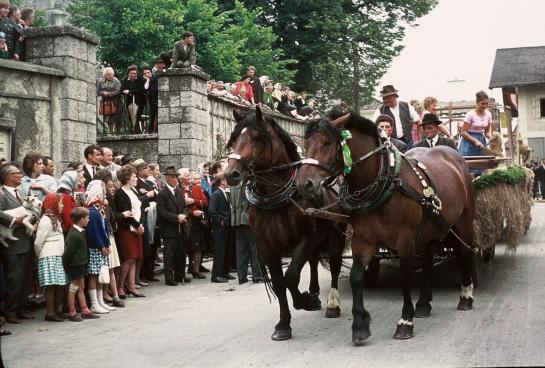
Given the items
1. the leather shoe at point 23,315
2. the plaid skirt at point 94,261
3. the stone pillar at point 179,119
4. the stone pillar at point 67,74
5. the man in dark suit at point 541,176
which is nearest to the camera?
the leather shoe at point 23,315

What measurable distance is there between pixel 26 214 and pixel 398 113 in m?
5.15

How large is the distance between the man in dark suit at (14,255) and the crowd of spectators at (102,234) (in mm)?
12

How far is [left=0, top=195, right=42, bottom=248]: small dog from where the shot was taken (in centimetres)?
813

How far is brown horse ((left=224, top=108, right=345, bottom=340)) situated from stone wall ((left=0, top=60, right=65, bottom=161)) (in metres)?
5.66

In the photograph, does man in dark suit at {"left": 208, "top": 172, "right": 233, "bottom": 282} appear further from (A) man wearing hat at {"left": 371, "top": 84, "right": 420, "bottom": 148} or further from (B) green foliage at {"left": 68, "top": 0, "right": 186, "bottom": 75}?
(B) green foliage at {"left": 68, "top": 0, "right": 186, "bottom": 75}

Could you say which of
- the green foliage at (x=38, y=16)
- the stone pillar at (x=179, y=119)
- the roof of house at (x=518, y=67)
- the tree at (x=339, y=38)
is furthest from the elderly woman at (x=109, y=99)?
the roof of house at (x=518, y=67)

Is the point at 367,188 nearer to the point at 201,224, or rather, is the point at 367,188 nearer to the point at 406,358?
the point at 406,358

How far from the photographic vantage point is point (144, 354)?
643cm

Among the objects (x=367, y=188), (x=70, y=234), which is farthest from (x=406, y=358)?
(x=70, y=234)

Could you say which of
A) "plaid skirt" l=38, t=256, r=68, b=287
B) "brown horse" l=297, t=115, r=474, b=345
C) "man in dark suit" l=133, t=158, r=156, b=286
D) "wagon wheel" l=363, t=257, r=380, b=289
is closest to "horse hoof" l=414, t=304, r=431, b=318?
"brown horse" l=297, t=115, r=474, b=345

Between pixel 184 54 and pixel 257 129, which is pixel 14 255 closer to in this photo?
pixel 257 129

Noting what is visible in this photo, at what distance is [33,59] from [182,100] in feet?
13.5

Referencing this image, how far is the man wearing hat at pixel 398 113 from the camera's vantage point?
32.3 feet

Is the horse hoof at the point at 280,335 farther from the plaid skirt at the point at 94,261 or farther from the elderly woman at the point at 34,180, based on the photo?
the elderly woman at the point at 34,180
